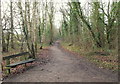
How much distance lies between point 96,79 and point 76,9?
42.0ft

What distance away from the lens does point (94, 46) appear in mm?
18359

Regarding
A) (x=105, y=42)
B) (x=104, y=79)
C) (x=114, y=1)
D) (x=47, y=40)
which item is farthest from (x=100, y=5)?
(x=47, y=40)

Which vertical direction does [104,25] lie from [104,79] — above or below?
above

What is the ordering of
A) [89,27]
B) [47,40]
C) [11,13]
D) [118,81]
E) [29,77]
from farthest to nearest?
[47,40]
[89,27]
[11,13]
[29,77]
[118,81]

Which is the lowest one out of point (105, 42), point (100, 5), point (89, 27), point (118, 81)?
point (118, 81)

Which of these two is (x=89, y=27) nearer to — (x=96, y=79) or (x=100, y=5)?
(x=100, y=5)

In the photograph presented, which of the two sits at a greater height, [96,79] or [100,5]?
[100,5]

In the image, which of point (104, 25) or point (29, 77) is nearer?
point (29, 77)

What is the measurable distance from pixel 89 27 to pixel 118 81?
1201 centimetres

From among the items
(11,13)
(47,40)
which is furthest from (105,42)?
(47,40)

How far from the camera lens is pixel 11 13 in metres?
14.3

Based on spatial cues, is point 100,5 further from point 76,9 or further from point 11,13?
point 11,13

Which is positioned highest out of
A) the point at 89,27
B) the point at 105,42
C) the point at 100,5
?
the point at 100,5

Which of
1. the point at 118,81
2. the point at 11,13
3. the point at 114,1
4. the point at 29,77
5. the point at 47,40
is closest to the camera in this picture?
the point at 118,81
